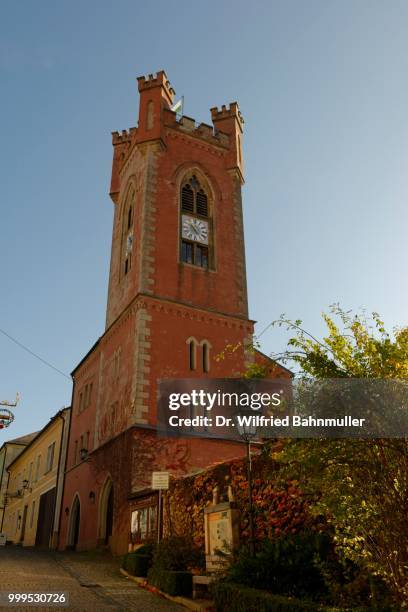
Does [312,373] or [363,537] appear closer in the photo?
[363,537]

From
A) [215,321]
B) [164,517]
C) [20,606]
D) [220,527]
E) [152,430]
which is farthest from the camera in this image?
[215,321]

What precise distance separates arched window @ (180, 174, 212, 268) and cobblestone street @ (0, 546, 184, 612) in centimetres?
1341

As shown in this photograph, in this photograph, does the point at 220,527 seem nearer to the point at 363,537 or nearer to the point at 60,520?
the point at 363,537

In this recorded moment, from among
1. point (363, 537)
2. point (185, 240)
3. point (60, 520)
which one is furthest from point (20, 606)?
point (60, 520)

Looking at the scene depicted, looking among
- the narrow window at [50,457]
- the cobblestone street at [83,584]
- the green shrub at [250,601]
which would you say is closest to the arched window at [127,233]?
the cobblestone street at [83,584]

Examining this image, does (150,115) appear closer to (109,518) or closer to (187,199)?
(187,199)

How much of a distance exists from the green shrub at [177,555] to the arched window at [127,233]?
15.1 meters

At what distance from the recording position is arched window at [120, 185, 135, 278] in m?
26.4

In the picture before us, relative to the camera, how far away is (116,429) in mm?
21781

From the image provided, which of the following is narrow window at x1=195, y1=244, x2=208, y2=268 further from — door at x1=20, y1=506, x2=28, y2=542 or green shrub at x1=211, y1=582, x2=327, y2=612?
door at x1=20, y1=506, x2=28, y2=542

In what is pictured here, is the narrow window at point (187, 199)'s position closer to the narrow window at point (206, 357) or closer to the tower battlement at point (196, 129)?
the tower battlement at point (196, 129)

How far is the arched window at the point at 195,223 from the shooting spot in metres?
25.5

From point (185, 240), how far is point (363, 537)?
20016 mm

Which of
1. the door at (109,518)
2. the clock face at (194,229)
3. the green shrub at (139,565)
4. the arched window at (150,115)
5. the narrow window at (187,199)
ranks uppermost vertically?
the arched window at (150,115)
